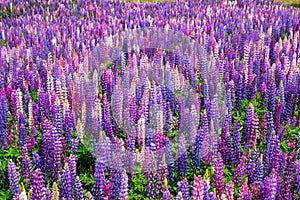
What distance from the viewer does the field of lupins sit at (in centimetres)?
441

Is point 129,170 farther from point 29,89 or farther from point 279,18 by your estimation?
A: point 279,18

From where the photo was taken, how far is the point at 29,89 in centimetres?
733

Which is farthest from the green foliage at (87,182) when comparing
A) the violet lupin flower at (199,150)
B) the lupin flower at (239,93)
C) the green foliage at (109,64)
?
the green foliage at (109,64)

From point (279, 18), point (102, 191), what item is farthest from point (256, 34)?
point (102, 191)

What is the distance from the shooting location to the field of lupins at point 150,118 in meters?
4.41

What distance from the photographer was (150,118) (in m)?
5.73

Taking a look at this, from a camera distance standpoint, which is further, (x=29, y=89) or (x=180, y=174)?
(x=29, y=89)

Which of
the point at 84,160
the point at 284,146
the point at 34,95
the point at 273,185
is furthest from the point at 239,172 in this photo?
the point at 34,95

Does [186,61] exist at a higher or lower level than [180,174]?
higher

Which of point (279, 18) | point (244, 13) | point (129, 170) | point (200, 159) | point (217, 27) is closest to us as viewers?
point (129, 170)

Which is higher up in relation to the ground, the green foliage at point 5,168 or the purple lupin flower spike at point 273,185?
the purple lupin flower spike at point 273,185

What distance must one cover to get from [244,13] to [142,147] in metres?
11.0

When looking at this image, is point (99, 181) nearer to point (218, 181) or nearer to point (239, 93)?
point (218, 181)

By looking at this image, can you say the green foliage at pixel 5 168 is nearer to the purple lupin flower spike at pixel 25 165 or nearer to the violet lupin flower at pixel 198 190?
the purple lupin flower spike at pixel 25 165
